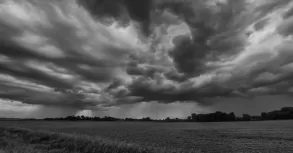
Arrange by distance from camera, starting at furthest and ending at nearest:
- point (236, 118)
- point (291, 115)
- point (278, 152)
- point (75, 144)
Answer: point (236, 118)
point (291, 115)
point (278, 152)
point (75, 144)

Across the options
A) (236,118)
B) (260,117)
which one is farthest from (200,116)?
(260,117)

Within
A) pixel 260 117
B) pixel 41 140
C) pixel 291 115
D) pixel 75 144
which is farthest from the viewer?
pixel 260 117

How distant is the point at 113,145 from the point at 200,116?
19365cm

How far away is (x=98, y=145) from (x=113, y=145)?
1.81m

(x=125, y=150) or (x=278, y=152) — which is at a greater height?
(x=125, y=150)

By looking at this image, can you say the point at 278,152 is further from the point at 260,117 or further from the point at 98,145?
the point at 260,117

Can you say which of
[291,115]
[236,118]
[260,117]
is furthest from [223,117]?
[291,115]

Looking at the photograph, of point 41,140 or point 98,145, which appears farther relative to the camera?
point 41,140

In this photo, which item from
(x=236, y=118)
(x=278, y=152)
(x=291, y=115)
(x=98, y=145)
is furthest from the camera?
(x=236, y=118)

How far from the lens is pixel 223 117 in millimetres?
182625

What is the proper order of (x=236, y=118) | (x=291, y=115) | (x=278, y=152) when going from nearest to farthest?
(x=278, y=152)
(x=291, y=115)
(x=236, y=118)

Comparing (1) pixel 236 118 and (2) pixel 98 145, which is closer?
(2) pixel 98 145

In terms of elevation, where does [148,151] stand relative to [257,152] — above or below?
above

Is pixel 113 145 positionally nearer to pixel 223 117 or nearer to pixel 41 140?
pixel 41 140
